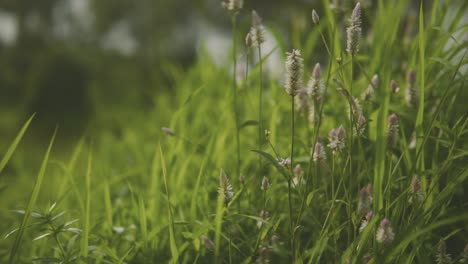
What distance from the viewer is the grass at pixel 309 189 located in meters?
1.10

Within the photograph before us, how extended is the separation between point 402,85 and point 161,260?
1071 millimetres

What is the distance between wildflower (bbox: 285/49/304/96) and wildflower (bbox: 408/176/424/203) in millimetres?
308

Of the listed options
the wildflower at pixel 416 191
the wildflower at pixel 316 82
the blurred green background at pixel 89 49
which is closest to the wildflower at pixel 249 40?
the wildflower at pixel 316 82

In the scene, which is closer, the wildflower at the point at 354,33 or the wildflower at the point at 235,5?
the wildflower at the point at 354,33

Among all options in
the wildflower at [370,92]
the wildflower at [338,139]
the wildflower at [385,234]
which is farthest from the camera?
the wildflower at [370,92]

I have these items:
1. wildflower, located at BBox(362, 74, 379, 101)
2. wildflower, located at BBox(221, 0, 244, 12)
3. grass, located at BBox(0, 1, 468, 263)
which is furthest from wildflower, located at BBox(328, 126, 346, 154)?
wildflower, located at BBox(221, 0, 244, 12)

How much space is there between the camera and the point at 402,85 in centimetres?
188

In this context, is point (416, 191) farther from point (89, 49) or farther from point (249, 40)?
point (89, 49)

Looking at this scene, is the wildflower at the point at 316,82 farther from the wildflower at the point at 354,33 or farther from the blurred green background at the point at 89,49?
the blurred green background at the point at 89,49

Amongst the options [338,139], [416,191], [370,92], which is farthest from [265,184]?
[370,92]

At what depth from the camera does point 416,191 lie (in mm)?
1061

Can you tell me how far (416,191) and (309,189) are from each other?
13.2 inches

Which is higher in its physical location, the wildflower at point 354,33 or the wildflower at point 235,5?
the wildflower at point 235,5

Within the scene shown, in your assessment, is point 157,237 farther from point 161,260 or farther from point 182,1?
point 182,1
